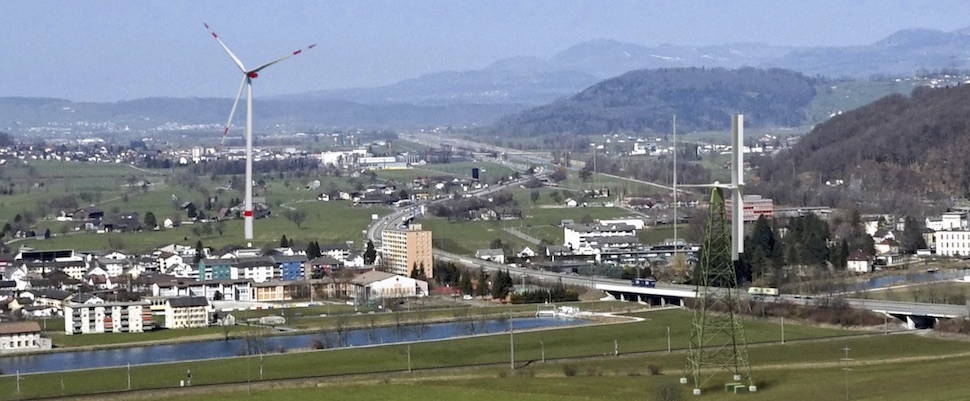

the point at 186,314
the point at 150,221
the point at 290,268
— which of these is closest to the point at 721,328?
the point at 186,314

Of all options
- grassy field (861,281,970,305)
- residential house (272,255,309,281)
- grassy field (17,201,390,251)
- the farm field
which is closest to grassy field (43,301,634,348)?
grassy field (861,281,970,305)

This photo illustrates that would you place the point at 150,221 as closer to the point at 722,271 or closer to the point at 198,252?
the point at 198,252

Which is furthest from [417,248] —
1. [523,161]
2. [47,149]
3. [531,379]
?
[47,149]

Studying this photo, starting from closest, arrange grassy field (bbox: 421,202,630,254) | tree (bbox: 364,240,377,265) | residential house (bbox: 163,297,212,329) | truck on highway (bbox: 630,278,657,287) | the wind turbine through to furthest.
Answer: the wind turbine < residential house (bbox: 163,297,212,329) < truck on highway (bbox: 630,278,657,287) < tree (bbox: 364,240,377,265) < grassy field (bbox: 421,202,630,254)

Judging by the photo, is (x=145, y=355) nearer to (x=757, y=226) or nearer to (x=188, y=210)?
(x=757, y=226)

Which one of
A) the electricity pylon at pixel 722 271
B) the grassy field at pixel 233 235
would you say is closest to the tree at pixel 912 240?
the grassy field at pixel 233 235

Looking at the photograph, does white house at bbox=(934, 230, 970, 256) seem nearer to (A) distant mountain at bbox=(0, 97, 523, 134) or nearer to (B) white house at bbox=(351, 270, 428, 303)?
(B) white house at bbox=(351, 270, 428, 303)
